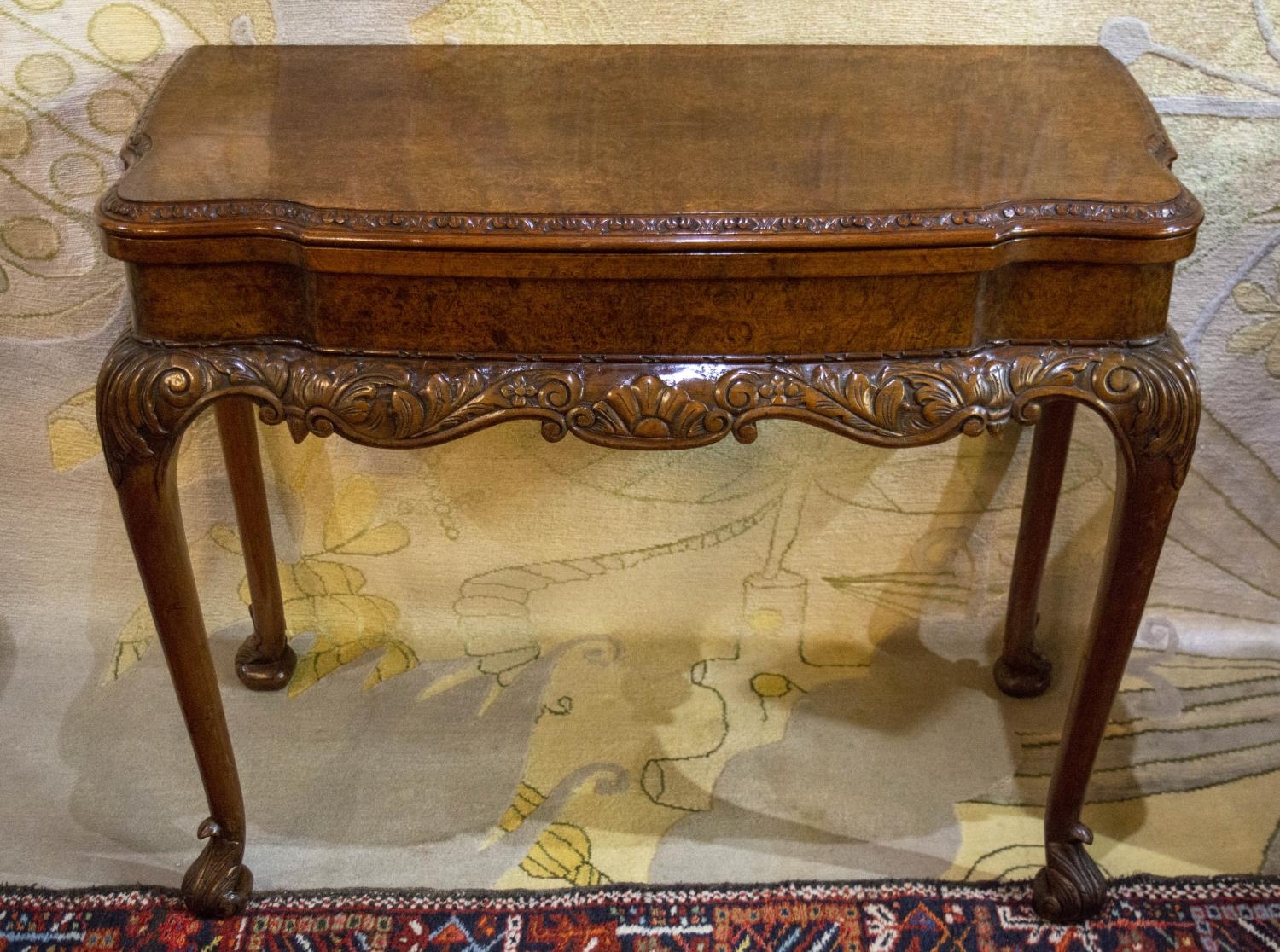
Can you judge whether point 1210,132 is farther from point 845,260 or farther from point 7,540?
point 7,540

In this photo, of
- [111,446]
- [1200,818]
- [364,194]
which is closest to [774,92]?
[364,194]

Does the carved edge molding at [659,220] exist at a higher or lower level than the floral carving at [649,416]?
higher

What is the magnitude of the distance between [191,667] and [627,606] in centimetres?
57

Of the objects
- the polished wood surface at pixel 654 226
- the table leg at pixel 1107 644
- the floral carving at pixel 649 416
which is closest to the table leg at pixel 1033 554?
the table leg at pixel 1107 644

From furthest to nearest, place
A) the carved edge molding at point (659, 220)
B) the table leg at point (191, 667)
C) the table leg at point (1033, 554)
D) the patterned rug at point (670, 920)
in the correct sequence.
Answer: the table leg at point (1033, 554)
the patterned rug at point (670, 920)
the table leg at point (191, 667)
the carved edge molding at point (659, 220)

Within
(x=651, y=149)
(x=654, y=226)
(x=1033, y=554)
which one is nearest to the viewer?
(x=654, y=226)

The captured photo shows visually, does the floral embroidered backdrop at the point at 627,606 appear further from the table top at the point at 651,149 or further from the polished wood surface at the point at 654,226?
the polished wood surface at the point at 654,226

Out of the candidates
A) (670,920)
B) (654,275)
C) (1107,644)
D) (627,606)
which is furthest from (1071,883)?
(654,275)

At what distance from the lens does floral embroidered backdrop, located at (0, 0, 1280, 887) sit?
1.17 metres

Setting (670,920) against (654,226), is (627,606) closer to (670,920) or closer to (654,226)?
(670,920)

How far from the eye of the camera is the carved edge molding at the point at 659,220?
810 millimetres

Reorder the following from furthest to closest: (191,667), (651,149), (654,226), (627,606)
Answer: (627,606) < (191,667) < (651,149) < (654,226)

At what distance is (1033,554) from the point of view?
131cm

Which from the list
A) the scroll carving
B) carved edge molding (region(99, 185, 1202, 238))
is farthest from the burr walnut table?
the scroll carving
